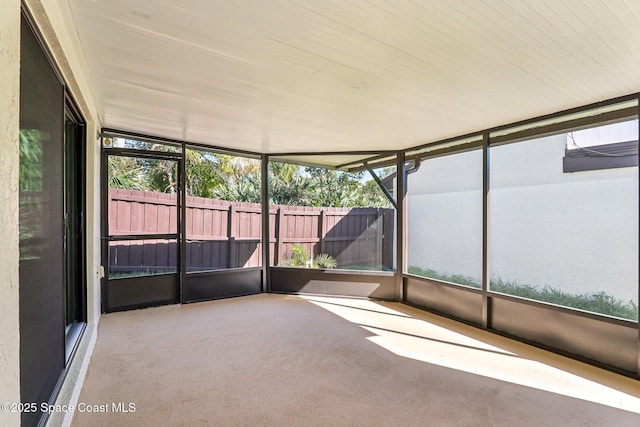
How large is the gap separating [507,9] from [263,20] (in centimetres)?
113

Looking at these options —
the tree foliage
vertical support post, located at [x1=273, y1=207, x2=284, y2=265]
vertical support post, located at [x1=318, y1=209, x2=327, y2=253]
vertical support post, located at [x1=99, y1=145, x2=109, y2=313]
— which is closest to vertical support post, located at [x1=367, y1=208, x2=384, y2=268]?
the tree foliage

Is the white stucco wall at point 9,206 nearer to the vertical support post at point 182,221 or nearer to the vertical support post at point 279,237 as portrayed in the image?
the vertical support post at point 182,221

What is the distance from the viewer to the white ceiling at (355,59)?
1.55 meters

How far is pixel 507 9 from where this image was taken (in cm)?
151

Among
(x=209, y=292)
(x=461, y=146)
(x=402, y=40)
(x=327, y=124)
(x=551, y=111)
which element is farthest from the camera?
(x=209, y=292)

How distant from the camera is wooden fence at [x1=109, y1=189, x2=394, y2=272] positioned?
403cm

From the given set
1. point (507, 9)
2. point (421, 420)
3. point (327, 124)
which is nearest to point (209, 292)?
point (327, 124)

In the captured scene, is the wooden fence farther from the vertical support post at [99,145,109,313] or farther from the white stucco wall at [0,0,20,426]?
the white stucco wall at [0,0,20,426]

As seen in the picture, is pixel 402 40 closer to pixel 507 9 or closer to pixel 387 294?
pixel 507 9

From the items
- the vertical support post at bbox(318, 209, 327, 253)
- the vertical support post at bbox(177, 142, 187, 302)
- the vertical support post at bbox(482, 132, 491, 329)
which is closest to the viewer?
the vertical support post at bbox(482, 132, 491, 329)

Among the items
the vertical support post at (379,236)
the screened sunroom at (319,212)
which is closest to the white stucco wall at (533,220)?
the screened sunroom at (319,212)

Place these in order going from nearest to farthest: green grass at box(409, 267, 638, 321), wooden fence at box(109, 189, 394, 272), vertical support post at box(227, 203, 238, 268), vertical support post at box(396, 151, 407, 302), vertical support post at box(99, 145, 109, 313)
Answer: green grass at box(409, 267, 638, 321), vertical support post at box(99, 145, 109, 313), wooden fence at box(109, 189, 394, 272), vertical support post at box(396, 151, 407, 302), vertical support post at box(227, 203, 238, 268)

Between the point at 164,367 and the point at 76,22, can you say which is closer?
the point at 76,22

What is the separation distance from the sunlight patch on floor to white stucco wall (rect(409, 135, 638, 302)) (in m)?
0.77
